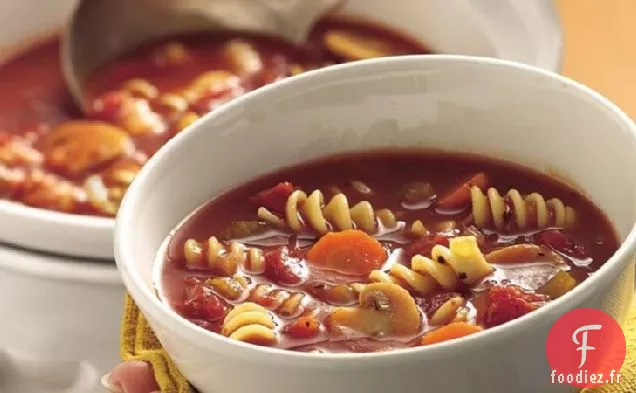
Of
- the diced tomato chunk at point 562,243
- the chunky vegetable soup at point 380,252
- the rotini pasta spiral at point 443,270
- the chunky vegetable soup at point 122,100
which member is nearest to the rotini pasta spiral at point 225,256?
the chunky vegetable soup at point 380,252

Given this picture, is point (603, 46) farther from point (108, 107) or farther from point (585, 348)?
point (585, 348)

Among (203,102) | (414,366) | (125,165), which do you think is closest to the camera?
(414,366)

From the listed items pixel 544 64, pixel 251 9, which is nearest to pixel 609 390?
pixel 544 64

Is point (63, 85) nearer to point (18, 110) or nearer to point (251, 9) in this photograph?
point (18, 110)

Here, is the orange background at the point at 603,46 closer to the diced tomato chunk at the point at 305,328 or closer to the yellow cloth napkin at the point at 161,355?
the yellow cloth napkin at the point at 161,355

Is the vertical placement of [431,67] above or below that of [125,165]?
above

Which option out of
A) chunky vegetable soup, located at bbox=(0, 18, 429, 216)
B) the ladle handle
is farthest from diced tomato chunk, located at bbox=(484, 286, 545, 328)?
the ladle handle

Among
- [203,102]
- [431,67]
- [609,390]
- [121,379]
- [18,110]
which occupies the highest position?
[431,67]

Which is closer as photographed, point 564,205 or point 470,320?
point 470,320

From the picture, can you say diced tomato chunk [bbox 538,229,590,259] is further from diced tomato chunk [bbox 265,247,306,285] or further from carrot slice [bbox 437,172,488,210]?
diced tomato chunk [bbox 265,247,306,285]
